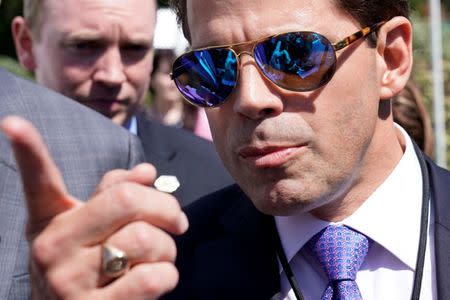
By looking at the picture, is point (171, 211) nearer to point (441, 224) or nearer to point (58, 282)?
point (58, 282)

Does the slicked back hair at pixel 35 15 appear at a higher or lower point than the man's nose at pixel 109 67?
higher

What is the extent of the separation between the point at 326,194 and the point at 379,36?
0.46 m

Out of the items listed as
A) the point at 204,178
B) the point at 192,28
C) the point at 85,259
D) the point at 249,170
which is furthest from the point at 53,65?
the point at 85,259

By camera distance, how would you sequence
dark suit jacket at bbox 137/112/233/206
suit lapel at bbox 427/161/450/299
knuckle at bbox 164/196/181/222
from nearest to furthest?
knuckle at bbox 164/196/181/222, suit lapel at bbox 427/161/450/299, dark suit jacket at bbox 137/112/233/206

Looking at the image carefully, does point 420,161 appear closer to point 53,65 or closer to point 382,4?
point 382,4

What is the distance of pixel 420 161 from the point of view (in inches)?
89.8

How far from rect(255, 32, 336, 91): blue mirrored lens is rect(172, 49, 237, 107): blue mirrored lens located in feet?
0.30

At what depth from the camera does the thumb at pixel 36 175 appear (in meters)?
→ 1.27

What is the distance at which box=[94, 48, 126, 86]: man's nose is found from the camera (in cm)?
368

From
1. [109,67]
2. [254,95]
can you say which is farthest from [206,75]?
[109,67]

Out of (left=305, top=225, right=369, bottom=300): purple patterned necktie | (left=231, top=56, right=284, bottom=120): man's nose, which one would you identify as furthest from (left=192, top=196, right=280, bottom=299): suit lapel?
(left=231, top=56, right=284, bottom=120): man's nose

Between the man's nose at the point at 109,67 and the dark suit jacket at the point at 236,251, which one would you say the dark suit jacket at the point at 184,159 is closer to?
the man's nose at the point at 109,67

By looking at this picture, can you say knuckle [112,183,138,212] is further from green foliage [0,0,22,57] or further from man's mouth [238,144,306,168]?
green foliage [0,0,22,57]

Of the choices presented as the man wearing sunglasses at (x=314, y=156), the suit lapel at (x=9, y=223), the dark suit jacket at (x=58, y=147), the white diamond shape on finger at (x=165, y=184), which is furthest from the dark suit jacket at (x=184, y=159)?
the white diamond shape on finger at (x=165, y=184)
